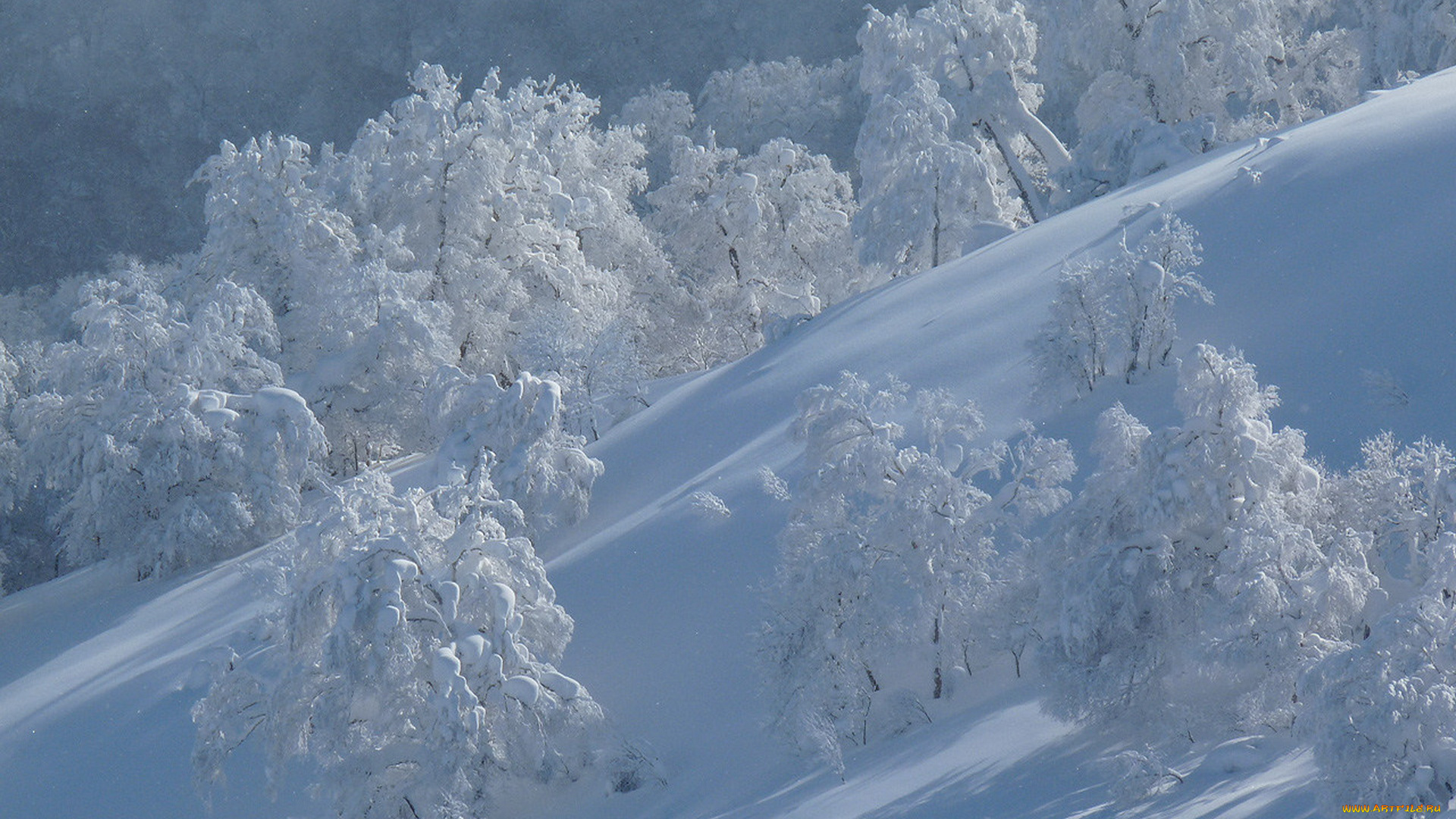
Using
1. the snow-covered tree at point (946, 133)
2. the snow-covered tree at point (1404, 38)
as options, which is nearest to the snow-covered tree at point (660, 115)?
the snow-covered tree at point (946, 133)

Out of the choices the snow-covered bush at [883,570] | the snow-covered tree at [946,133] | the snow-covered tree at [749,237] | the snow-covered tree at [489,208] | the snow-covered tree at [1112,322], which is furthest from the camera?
the snow-covered tree at [749,237]

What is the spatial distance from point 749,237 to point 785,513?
65.0ft

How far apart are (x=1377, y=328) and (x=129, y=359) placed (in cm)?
2025

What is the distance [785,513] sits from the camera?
51.5 ft

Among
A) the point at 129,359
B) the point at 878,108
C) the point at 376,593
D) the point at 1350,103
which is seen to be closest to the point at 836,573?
the point at 376,593

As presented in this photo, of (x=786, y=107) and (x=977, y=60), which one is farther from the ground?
(x=786, y=107)

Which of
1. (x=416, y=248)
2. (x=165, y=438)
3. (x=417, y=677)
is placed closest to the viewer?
(x=417, y=677)

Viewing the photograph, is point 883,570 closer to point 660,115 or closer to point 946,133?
point 946,133

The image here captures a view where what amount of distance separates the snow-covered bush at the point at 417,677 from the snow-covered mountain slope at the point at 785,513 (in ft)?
2.56

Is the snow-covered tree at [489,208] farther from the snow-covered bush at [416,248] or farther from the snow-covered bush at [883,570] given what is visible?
the snow-covered bush at [883,570]

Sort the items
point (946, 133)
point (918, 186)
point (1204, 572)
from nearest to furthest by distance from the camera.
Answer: point (1204, 572) < point (918, 186) < point (946, 133)

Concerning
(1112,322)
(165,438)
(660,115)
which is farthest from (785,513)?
(660,115)

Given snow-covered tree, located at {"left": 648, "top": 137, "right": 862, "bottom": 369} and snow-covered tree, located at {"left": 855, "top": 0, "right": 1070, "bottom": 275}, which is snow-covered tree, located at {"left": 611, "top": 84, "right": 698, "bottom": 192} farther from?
snow-covered tree, located at {"left": 855, "top": 0, "right": 1070, "bottom": 275}

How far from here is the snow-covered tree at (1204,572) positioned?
10016 mm
